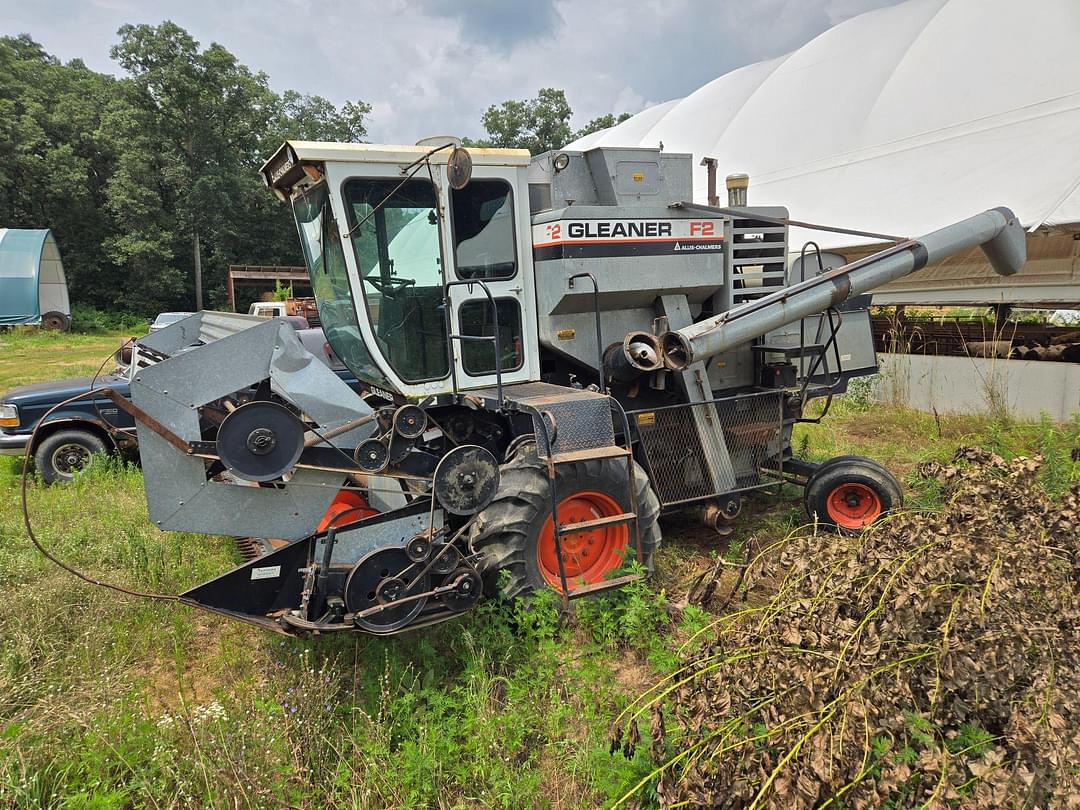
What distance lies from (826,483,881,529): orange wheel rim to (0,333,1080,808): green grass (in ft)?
3.33

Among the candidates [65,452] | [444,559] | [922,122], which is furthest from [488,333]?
[922,122]

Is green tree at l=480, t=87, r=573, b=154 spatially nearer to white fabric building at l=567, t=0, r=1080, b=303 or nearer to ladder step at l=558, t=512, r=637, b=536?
white fabric building at l=567, t=0, r=1080, b=303

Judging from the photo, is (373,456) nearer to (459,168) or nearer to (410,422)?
(410,422)

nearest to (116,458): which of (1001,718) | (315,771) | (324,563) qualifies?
(324,563)

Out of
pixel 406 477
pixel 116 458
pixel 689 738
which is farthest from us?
pixel 116 458

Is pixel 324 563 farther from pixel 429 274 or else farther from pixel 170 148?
pixel 170 148

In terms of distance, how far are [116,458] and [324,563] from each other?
528cm

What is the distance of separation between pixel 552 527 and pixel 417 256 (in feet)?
6.43

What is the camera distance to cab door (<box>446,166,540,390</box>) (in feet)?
14.9

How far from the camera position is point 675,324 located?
17.4 feet

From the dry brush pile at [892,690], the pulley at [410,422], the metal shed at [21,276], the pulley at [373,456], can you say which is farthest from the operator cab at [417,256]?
the metal shed at [21,276]

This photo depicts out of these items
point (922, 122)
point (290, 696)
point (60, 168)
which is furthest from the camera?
point (60, 168)

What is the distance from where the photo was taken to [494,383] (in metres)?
4.80

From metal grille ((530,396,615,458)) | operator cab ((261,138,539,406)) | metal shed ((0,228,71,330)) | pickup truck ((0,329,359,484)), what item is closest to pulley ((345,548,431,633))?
metal grille ((530,396,615,458))
